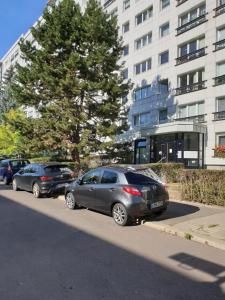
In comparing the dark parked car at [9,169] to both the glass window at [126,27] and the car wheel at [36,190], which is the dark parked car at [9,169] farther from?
the glass window at [126,27]

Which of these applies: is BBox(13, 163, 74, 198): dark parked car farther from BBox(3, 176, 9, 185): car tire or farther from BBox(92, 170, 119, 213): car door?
BBox(3, 176, 9, 185): car tire

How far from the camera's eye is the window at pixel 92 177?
11250mm

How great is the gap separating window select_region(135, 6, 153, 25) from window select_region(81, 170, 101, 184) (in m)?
28.2

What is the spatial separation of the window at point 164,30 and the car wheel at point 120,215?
88.4 ft

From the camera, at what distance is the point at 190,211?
11.5 m

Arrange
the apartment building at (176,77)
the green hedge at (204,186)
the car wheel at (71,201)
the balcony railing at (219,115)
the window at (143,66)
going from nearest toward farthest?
1. the car wheel at (71,201)
2. the green hedge at (204,186)
3. the balcony railing at (219,115)
4. the apartment building at (176,77)
5. the window at (143,66)

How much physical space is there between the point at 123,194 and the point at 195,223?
2.07 metres

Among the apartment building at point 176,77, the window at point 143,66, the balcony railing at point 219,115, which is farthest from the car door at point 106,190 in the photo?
the window at point 143,66

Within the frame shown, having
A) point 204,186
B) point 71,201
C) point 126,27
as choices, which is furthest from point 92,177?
Answer: point 126,27

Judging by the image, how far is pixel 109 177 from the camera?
35.2 feet

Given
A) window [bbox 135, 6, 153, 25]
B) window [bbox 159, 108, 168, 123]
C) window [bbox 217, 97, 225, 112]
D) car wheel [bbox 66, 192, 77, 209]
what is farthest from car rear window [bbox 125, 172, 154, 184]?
window [bbox 135, 6, 153, 25]

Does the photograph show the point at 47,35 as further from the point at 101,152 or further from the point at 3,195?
the point at 3,195

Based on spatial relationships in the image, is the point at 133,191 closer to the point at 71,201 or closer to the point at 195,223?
the point at 195,223

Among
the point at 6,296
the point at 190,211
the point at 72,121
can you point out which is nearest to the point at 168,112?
the point at 72,121
